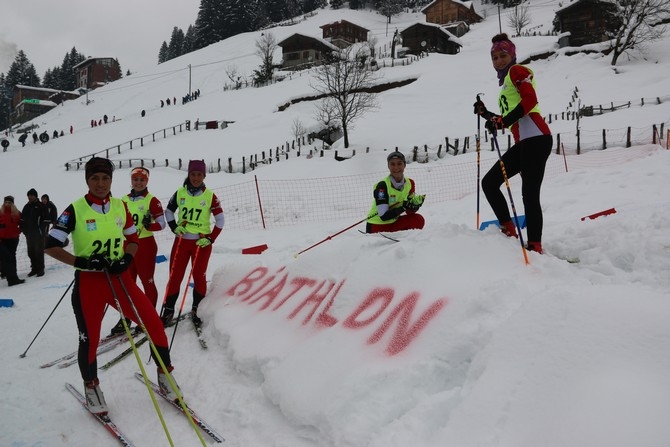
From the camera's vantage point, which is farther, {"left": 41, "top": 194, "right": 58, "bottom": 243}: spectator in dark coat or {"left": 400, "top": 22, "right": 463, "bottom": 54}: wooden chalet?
{"left": 400, "top": 22, "right": 463, "bottom": 54}: wooden chalet

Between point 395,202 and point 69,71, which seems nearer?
point 395,202

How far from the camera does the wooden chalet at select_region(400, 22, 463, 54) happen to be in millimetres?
50031

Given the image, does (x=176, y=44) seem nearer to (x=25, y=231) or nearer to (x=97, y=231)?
(x=25, y=231)

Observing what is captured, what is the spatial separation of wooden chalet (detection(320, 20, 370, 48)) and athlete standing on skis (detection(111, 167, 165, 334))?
208ft

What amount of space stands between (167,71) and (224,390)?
3018 inches

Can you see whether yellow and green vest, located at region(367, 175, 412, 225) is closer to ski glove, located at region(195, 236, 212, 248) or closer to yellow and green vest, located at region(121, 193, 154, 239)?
ski glove, located at region(195, 236, 212, 248)

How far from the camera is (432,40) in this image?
50.4 meters

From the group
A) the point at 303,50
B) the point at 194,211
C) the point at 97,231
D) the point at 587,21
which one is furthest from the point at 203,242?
the point at 303,50

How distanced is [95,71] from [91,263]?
318ft

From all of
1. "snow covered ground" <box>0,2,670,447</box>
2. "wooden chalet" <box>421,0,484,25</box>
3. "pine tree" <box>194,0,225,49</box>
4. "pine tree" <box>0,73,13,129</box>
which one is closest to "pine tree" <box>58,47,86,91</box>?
"pine tree" <box>0,73,13,129</box>

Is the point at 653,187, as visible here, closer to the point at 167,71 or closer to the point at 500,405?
the point at 500,405

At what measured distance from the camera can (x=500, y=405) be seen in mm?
1902

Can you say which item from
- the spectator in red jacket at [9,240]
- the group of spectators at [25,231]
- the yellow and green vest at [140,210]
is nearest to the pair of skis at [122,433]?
the yellow and green vest at [140,210]

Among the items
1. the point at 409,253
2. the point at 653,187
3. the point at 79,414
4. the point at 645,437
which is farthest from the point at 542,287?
the point at 653,187
